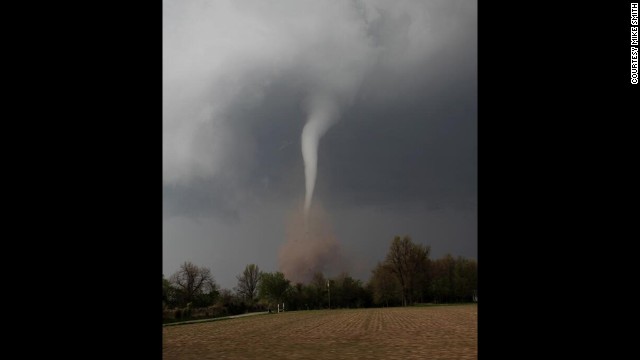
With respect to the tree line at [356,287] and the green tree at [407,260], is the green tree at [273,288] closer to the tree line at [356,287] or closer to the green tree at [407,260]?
the tree line at [356,287]

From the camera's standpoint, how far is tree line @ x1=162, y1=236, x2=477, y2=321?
5053 centimetres

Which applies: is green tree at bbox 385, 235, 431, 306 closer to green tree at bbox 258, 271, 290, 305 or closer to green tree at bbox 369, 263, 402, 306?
green tree at bbox 369, 263, 402, 306

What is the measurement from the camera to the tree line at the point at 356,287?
166 feet

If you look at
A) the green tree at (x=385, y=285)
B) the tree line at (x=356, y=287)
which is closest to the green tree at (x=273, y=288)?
the tree line at (x=356, y=287)

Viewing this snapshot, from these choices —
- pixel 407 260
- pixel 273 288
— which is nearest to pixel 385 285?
pixel 407 260

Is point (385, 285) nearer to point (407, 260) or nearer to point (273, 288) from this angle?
point (407, 260)

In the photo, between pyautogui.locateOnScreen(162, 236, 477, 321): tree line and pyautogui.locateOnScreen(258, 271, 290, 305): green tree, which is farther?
pyautogui.locateOnScreen(258, 271, 290, 305): green tree

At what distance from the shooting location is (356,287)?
221 ft

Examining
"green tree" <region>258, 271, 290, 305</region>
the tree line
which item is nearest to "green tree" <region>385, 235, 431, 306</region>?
the tree line
